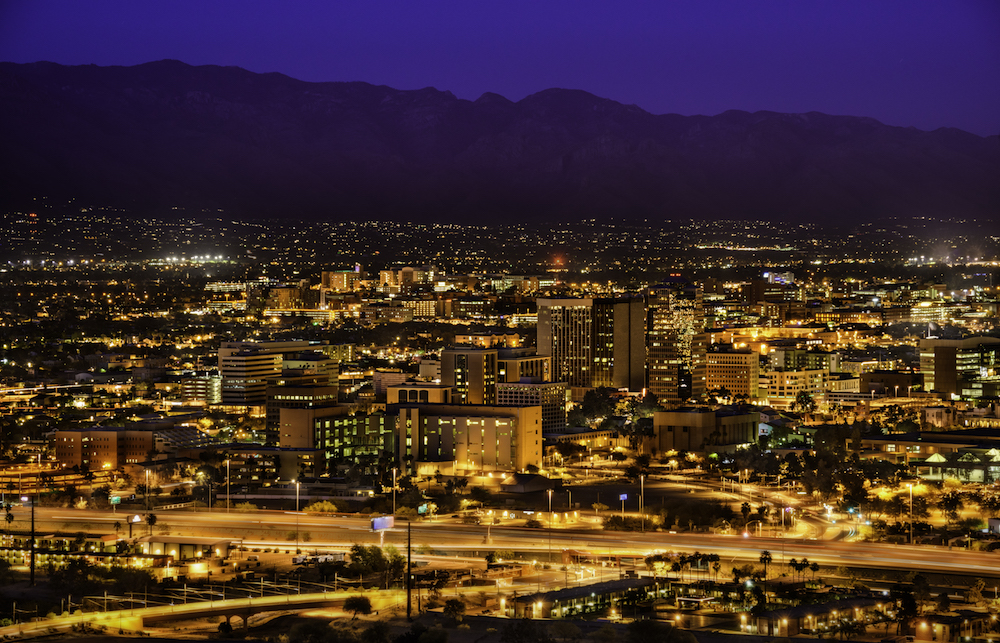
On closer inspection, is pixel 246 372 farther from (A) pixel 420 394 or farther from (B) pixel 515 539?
(B) pixel 515 539

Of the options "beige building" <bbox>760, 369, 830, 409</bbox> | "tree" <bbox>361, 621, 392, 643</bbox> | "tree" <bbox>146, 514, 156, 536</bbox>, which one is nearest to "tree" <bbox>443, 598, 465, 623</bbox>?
"tree" <bbox>361, 621, 392, 643</bbox>

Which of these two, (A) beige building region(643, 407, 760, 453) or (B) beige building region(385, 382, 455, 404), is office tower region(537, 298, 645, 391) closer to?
(B) beige building region(385, 382, 455, 404)

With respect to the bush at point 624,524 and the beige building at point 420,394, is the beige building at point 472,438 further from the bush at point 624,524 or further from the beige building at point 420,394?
the bush at point 624,524

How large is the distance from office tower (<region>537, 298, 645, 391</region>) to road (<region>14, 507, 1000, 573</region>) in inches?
1972

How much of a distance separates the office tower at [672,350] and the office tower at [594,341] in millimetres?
1261

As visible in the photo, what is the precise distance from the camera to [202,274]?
163875mm

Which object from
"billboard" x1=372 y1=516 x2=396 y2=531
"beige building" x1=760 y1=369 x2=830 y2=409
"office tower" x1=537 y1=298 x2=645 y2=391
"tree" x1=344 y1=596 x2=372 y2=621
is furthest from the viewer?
"office tower" x1=537 y1=298 x2=645 y2=391

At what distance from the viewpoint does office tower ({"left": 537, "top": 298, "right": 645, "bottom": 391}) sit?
93.9m

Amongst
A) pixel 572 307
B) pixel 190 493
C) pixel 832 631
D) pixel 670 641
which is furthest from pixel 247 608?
pixel 572 307

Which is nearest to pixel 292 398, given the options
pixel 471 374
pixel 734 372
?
pixel 471 374

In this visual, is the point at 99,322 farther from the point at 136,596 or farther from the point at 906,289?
the point at 136,596

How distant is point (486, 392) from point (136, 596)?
4340 centimetres

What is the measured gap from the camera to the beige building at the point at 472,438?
60.3 m

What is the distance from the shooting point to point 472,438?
61000 millimetres
